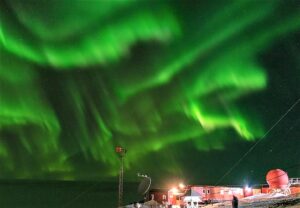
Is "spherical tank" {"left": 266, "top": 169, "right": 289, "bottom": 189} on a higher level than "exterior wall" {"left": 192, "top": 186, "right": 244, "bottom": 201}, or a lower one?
lower

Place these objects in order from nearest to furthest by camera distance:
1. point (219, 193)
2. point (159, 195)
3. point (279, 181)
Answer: point (279, 181), point (219, 193), point (159, 195)

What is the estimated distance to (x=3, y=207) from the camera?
145625mm

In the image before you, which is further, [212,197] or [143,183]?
[212,197]

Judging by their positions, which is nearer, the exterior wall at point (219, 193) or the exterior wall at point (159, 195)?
the exterior wall at point (219, 193)

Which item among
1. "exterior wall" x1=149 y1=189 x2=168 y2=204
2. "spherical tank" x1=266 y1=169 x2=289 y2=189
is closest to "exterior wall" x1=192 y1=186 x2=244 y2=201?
"exterior wall" x1=149 y1=189 x2=168 y2=204

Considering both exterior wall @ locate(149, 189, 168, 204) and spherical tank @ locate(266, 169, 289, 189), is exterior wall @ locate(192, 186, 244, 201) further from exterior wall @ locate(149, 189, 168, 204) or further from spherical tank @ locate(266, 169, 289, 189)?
spherical tank @ locate(266, 169, 289, 189)

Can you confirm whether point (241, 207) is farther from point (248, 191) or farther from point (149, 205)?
point (248, 191)

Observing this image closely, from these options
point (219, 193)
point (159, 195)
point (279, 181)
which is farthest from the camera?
point (159, 195)

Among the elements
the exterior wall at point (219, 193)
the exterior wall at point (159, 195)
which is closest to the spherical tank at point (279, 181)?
the exterior wall at point (219, 193)

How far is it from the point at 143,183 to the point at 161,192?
126 ft

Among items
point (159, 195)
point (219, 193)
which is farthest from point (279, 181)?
point (159, 195)

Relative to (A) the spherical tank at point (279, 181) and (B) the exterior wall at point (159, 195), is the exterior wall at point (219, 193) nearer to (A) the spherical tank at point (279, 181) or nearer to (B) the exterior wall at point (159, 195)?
(B) the exterior wall at point (159, 195)

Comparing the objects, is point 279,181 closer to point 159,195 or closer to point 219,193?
point 219,193

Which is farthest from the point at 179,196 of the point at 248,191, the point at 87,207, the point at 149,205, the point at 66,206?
the point at 66,206
